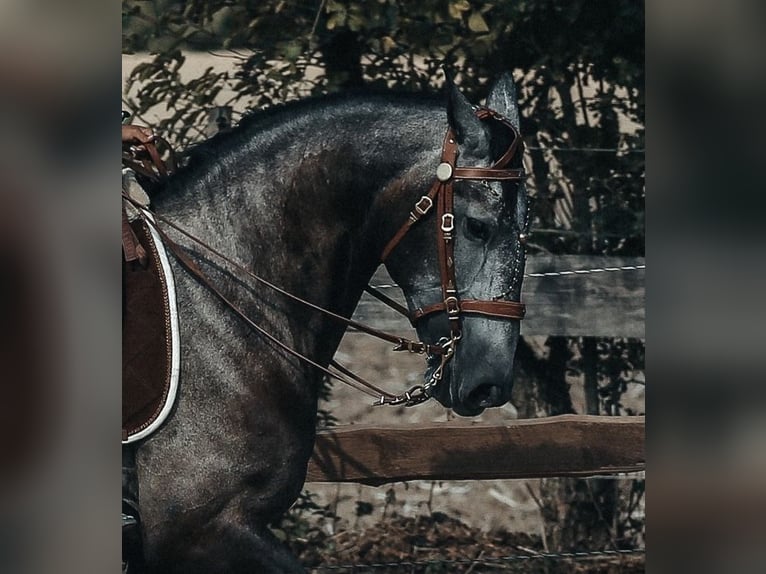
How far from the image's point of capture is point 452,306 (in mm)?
3398

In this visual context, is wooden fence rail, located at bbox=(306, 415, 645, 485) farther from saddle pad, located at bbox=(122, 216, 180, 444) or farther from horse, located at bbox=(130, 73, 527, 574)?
saddle pad, located at bbox=(122, 216, 180, 444)

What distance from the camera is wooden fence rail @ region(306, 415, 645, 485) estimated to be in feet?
14.0

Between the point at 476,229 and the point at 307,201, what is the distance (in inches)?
18.6

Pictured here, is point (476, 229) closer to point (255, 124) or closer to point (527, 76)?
point (255, 124)

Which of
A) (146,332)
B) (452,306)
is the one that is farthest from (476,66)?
(146,332)

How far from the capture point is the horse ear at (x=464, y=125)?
11.2ft

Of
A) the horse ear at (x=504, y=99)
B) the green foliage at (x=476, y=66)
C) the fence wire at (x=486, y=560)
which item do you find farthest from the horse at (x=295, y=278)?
the fence wire at (x=486, y=560)

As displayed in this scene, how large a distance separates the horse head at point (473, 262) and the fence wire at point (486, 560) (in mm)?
1304

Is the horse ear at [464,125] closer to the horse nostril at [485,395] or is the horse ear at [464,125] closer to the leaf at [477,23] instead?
the horse nostril at [485,395]

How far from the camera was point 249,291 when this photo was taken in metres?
3.42

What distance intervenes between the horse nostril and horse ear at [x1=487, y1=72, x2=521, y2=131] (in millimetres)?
789
